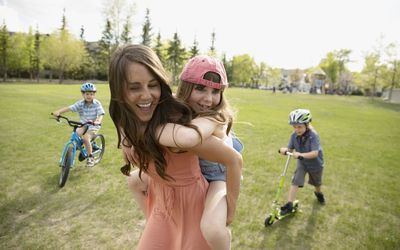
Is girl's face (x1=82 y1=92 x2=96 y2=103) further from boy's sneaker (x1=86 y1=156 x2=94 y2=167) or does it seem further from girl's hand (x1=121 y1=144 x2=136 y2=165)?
girl's hand (x1=121 y1=144 x2=136 y2=165)

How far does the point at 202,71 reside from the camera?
239 centimetres

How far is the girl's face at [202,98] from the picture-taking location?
92.7 inches

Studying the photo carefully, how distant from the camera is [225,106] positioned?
2.51 metres

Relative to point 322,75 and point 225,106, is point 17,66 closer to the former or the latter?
point 225,106

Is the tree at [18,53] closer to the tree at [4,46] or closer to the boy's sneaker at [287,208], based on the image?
the tree at [4,46]

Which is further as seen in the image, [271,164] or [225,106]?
[271,164]

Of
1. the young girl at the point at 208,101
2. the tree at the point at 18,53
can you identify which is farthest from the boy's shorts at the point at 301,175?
the tree at the point at 18,53

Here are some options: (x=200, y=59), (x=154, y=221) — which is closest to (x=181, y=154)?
(x=154, y=221)

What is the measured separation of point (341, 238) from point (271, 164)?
14.0 ft

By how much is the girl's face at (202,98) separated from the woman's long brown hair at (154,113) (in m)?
0.36

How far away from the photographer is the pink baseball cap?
7.77 feet

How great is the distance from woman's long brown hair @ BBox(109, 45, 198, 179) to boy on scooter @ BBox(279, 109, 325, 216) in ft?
12.6

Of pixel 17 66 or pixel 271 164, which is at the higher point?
pixel 17 66

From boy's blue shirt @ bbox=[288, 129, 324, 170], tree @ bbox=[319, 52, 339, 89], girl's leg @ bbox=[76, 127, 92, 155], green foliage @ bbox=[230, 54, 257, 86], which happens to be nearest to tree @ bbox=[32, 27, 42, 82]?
green foliage @ bbox=[230, 54, 257, 86]
